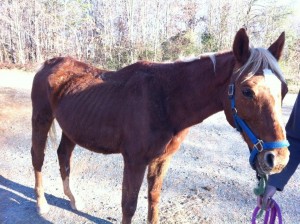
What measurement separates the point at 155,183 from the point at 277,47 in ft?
5.99

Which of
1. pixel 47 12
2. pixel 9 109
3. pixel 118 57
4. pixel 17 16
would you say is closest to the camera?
pixel 9 109

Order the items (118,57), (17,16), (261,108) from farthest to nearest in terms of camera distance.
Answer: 1. (118,57)
2. (17,16)
3. (261,108)

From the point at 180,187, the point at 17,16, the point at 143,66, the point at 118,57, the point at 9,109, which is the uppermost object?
the point at 143,66

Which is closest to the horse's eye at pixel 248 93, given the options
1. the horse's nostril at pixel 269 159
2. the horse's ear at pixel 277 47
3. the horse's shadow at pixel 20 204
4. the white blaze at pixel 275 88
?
the white blaze at pixel 275 88

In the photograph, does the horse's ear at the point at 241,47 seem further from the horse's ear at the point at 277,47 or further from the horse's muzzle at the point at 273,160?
the horse's muzzle at the point at 273,160

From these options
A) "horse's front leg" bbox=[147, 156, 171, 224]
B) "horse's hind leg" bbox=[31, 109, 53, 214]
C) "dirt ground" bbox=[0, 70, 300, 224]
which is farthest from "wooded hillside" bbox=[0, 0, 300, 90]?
"horse's front leg" bbox=[147, 156, 171, 224]

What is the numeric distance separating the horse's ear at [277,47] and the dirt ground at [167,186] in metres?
2.02

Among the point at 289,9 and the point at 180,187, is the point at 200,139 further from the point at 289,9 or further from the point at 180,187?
the point at 289,9

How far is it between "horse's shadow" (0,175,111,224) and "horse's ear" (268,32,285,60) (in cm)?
251

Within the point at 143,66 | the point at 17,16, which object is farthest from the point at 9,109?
the point at 17,16

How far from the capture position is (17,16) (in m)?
13.6

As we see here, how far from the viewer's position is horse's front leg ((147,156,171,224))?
9.61ft

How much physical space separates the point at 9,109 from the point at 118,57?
30.9ft

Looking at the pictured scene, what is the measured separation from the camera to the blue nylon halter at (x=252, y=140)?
1.69m
